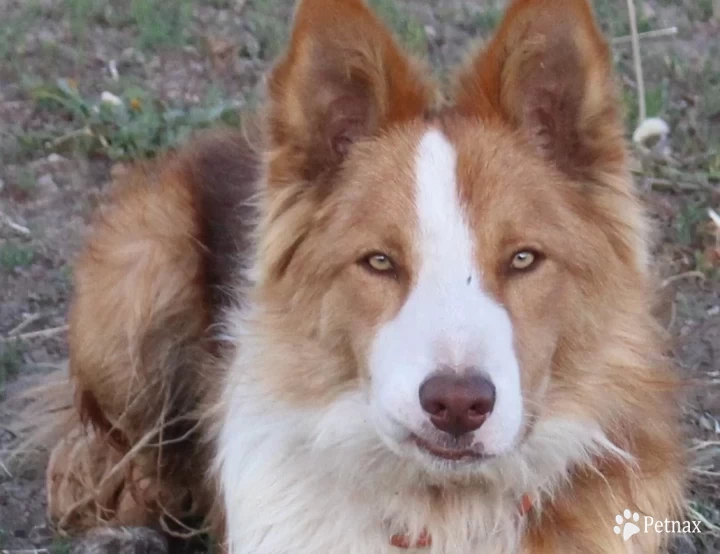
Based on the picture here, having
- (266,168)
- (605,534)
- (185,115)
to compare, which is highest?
(266,168)

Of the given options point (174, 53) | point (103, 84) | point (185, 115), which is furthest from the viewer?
point (174, 53)

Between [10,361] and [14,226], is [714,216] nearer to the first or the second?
[10,361]

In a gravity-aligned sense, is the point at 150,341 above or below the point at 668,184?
below

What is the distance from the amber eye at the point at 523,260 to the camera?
2900 millimetres

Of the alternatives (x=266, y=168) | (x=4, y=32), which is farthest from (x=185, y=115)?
(x=266, y=168)

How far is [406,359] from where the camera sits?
2.67 meters

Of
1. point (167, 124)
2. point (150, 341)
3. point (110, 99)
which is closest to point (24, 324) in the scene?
point (150, 341)

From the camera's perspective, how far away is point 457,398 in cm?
254

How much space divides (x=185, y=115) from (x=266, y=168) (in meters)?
3.05

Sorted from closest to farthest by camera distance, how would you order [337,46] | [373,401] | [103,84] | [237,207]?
[373,401] → [337,46] → [237,207] → [103,84]

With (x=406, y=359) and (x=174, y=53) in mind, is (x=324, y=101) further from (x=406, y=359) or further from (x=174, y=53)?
(x=174, y=53)

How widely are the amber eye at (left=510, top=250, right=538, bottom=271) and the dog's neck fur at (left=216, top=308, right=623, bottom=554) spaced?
0.47m

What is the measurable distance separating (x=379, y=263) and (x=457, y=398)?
547 mm

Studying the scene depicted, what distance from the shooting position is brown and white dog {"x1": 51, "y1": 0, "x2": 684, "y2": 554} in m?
2.86
